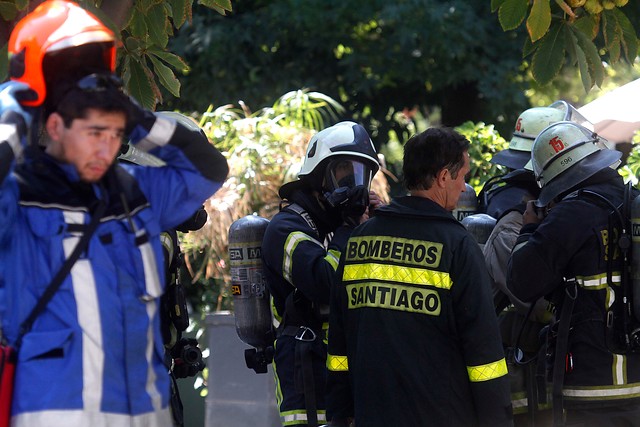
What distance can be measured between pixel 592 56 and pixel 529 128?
134 centimetres

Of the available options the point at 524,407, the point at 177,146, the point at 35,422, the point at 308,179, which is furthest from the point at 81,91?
the point at 524,407

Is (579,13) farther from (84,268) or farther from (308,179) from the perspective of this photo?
(84,268)

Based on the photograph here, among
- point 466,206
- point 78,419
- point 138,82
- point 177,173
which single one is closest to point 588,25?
point 466,206

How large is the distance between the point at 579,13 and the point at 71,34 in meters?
2.78

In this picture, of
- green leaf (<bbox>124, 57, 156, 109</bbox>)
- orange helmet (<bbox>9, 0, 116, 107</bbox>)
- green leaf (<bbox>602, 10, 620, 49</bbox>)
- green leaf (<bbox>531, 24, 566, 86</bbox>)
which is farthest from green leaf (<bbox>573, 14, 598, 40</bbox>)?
orange helmet (<bbox>9, 0, 116, 107</bbox>)

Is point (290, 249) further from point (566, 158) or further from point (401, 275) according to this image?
point (566, 158)

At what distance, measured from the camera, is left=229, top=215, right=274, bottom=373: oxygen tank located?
215 inches

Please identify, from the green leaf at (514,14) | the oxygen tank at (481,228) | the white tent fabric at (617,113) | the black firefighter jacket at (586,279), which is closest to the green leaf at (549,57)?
the green leaf at (514,14)

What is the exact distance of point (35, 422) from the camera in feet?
9.72

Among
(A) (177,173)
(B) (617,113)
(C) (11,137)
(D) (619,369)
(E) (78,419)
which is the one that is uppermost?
(B) (617,113)

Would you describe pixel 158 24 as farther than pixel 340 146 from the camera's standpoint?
No

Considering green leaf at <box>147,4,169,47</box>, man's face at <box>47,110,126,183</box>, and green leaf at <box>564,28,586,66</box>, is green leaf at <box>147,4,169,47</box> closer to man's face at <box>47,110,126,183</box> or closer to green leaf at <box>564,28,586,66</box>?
green leaf at <box>564,28,586,66</box>

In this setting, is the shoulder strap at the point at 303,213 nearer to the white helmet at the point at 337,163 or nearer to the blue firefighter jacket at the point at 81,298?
the white helmet at the point at 337,163

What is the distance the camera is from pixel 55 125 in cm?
309
